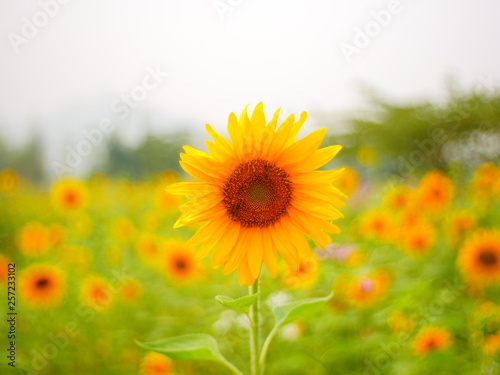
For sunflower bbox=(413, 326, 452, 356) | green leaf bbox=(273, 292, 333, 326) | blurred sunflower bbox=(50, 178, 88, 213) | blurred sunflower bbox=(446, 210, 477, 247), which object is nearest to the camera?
green leaf bbox=(273, 292, 333, 326)

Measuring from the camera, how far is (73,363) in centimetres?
280

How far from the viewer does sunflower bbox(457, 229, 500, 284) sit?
268cm

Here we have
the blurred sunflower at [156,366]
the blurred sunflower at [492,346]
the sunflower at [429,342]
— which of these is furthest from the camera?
the blurred sunflower at [156,366]

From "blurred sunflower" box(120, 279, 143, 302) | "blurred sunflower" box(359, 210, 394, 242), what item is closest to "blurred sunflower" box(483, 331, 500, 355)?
"blurred sunflower" box(359, 210, 394, 242)

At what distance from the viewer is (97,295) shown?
9.32ft

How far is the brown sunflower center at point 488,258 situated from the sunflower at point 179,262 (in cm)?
181

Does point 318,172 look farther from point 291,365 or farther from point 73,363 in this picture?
point 73,363

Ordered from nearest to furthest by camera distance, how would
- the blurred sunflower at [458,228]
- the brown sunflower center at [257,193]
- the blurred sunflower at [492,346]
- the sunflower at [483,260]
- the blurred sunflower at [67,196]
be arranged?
the brown sunflower center at [257,193]
the blurred sunflower at [492,346]
the sunflower at [483,260]
the blurred sunflower at [458,228]
the blurred sunflower at [67,196]

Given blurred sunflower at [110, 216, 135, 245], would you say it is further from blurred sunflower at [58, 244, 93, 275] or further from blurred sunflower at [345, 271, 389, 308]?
blurred sunflower at [345, 271, 389, 308]

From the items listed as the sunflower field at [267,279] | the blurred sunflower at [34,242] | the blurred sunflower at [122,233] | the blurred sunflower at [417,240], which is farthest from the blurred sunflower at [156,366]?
the blurred sunflower at [417,240]

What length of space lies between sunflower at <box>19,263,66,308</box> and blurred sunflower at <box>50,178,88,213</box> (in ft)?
4.17

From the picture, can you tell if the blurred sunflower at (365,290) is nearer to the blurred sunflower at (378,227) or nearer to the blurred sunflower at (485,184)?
the blurred sunflower at (378,227)

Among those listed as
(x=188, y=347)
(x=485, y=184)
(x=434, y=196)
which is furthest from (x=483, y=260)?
(x=188, y=347)

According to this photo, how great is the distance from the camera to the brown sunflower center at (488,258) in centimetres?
270
